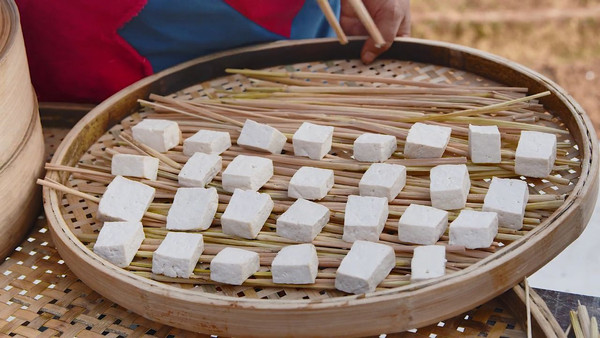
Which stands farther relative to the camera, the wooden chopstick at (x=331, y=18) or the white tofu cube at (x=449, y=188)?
the wooden chopstick at (x=331, y=18)

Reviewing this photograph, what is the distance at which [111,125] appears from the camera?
1475mm

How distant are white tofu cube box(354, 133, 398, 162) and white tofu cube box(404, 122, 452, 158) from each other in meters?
0.03

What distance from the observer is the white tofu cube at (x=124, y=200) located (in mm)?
1188

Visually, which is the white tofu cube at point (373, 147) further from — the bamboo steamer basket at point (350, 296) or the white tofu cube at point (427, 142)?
the bamboo steamer basket at point (350, 296)

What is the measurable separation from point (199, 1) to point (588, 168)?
823 mm

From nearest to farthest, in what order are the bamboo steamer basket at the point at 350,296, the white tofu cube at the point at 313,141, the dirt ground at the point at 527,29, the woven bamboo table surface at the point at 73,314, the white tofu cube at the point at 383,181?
the bamboo steamer basket at the point at 350,296 < the woven bamboo table surface at the point at 73,314 < the white tofu cube at the point at 383,181 < the white tofu cube at the point at 313,141 < the dirt ground at the point at 527,29

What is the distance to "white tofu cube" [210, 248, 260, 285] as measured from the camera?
1.04 metres

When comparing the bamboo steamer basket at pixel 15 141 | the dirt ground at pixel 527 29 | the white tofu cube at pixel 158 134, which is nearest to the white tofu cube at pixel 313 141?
the white tofu cube at pixel 158 134

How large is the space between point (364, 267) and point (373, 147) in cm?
30

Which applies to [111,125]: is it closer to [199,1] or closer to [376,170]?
[199,1]

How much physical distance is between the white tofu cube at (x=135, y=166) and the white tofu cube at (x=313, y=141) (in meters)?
0.25

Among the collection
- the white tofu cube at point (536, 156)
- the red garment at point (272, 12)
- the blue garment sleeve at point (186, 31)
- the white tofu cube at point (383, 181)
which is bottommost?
the white tofu cube at point (383, 181)

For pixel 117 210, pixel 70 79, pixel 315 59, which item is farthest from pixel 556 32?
pixel 117 210

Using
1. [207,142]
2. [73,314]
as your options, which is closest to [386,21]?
[207,142]
